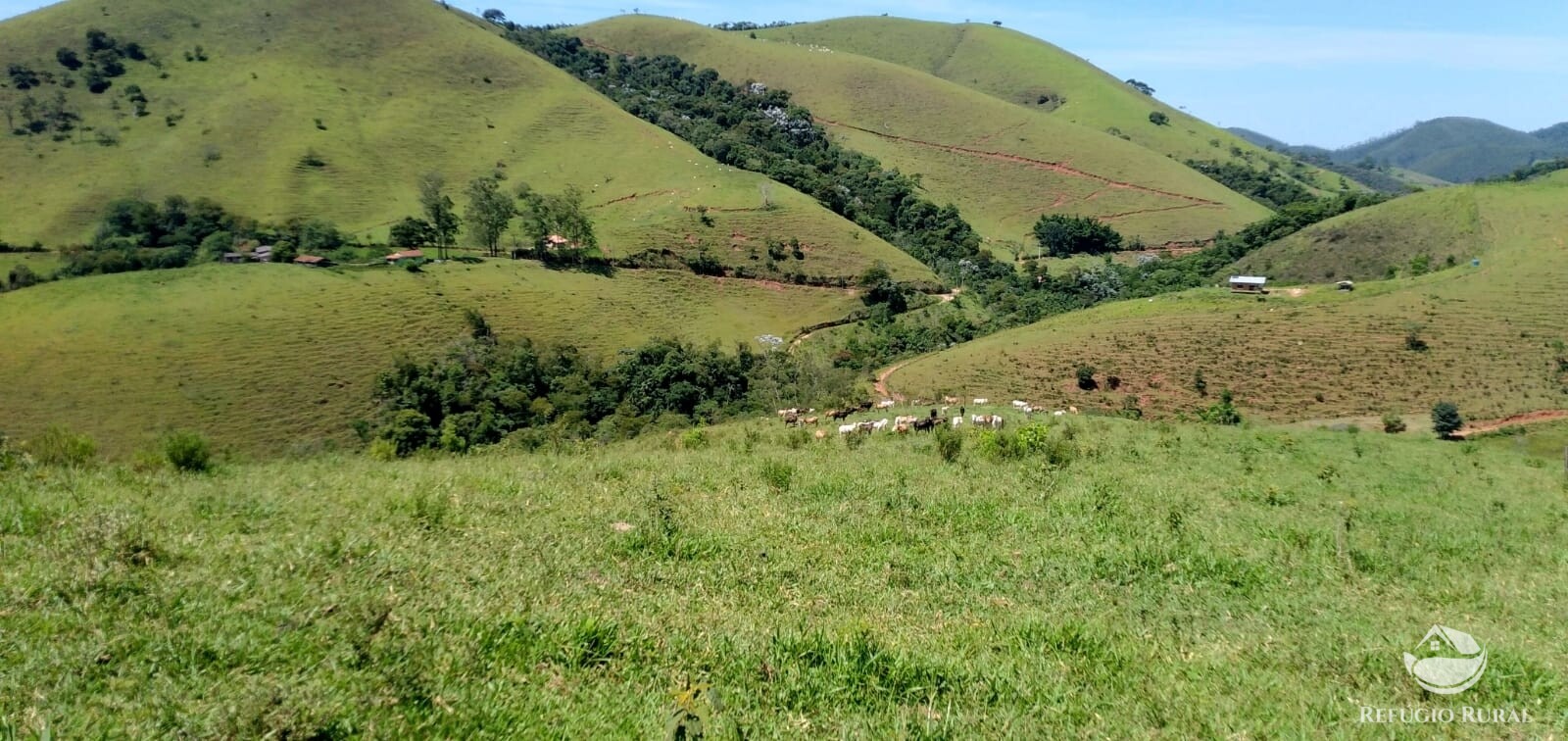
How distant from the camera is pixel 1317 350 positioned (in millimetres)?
42500

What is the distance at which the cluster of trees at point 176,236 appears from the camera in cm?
5172

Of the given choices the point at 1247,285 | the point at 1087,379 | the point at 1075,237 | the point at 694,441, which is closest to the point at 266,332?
the point at 694,441

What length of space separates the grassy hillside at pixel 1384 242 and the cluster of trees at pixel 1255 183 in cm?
5742

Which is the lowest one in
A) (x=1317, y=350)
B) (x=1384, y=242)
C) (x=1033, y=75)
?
(x=1317, y=350)

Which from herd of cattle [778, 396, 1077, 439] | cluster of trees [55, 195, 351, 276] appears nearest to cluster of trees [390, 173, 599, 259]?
Result: cluster of trees [55, 195, 351, 276]

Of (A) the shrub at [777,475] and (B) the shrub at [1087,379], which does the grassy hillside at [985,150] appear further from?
(A) the shrub at [777,475]

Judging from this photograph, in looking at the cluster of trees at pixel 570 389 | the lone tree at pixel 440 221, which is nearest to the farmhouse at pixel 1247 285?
the cluster of trees at pixel 570 389

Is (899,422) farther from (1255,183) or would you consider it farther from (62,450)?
(1255,183)

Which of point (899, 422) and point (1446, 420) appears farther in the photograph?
point (1446, 420)

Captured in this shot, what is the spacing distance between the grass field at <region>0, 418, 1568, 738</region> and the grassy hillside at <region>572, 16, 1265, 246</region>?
92.6 m

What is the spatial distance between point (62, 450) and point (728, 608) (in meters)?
12.3

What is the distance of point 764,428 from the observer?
73.9ft

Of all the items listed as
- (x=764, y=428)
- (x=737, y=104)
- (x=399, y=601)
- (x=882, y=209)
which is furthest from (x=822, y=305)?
(x=737, y=104)

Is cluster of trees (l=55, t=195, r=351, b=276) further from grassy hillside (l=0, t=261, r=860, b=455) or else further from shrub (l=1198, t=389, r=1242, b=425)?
shrub (l=1198, t=389, r=1242, b=425)
